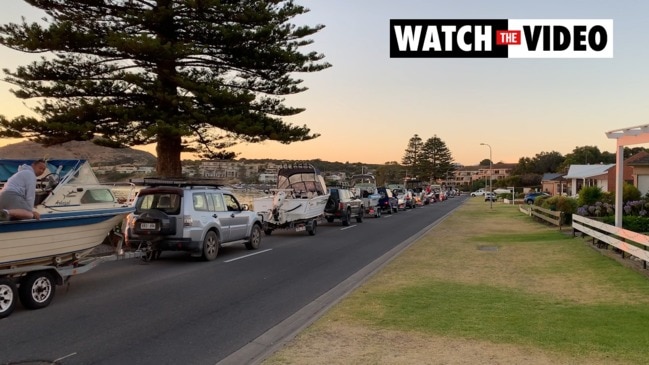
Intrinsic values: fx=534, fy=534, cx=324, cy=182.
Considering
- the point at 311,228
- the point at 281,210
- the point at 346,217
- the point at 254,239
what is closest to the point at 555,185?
the point at 346,217

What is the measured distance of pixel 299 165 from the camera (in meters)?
24.1

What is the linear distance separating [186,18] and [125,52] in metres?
2.91

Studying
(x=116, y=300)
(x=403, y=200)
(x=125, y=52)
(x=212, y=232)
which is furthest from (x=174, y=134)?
(x=403, y=200)

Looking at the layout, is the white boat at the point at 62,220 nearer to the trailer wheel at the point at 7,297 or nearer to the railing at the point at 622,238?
the trailer wheel at the point at 7,297

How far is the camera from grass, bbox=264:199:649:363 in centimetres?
648

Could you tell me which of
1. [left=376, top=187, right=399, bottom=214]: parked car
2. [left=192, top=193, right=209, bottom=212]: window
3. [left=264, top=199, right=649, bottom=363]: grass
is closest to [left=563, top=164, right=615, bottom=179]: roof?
[left=376, top=187, right=399, bottom=214]: parked car

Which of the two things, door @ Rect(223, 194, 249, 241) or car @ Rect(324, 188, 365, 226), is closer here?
door @ Rect(223, 194, 249, 241)

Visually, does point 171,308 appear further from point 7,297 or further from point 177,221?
point 177,221

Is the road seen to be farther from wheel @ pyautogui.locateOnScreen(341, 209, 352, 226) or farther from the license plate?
wheel @ pyautogui.locateOnScreen(341, 209, 352, 226)

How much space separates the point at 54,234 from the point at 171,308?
89.7 inches

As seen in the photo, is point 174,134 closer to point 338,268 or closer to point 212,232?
point 212,232

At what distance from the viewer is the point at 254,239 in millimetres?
16109

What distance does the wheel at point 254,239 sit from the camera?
16.0 m

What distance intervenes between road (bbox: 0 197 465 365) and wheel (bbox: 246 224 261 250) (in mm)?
987
